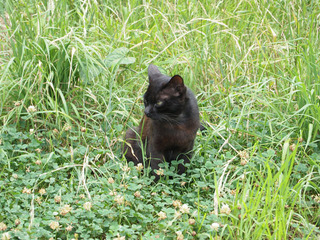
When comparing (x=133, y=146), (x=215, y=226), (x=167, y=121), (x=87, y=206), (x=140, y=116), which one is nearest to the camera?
(x=215, y=226)

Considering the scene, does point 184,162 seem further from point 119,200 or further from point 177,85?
point 119,200

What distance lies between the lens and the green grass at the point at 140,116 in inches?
111

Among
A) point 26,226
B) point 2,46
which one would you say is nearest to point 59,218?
point 26,226

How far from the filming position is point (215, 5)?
199 inches

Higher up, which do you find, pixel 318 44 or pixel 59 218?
pixel 318 44

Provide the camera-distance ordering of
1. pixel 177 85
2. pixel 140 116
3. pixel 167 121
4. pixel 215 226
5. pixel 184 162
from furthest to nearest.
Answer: pixel 140 116 → pixel 184 162 → pixel 167 121 → pixel 177 85 → pixel 215 226

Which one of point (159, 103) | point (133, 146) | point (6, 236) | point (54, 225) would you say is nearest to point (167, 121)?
point (159, 103)

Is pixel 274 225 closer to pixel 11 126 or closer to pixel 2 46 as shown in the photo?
pixel 11 126

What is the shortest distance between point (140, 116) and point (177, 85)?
3.20ft

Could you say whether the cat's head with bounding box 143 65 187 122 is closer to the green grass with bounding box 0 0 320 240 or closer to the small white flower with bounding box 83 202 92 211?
the green grass with bounding box 0 0 320 240

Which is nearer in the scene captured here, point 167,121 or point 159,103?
point 159,103

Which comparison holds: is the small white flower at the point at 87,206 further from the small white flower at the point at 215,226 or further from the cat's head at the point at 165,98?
the cat's head at the point at 165,98

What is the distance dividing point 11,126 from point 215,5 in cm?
250

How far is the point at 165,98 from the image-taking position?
341 cm
